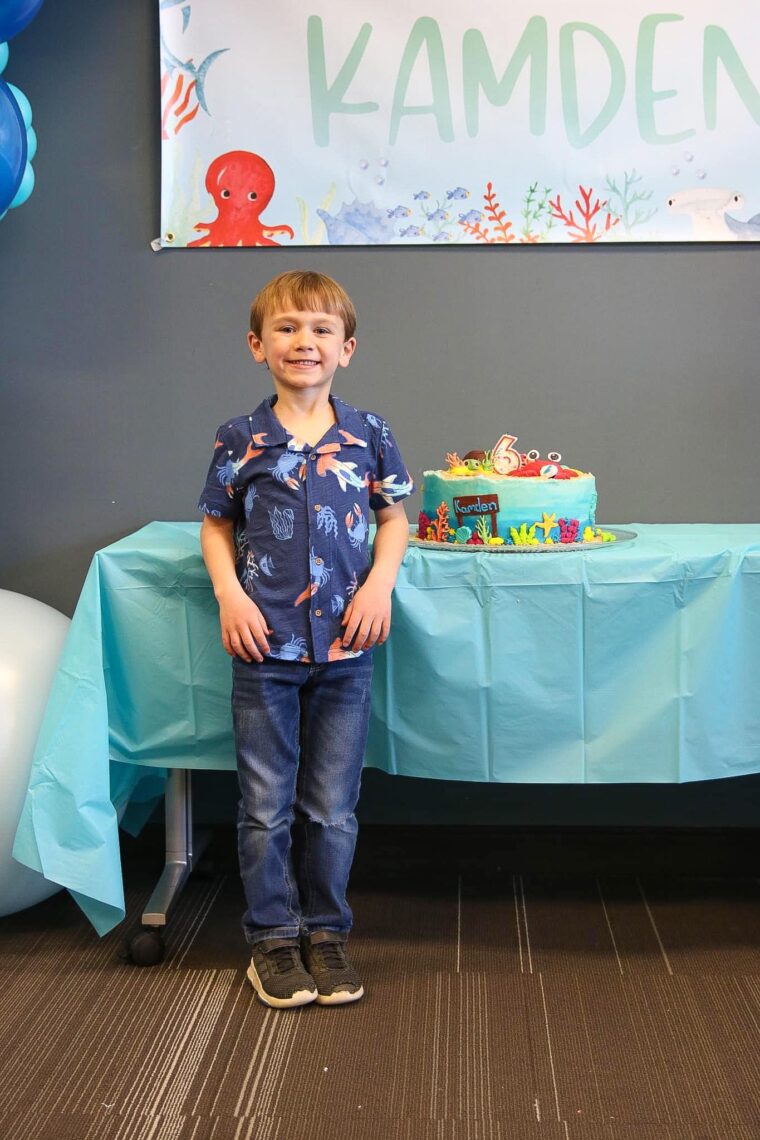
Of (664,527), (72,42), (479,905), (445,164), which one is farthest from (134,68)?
(479,905)

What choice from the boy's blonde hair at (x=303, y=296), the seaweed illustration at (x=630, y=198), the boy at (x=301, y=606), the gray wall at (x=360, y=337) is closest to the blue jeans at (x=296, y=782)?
the boy at (x=301, y=606)

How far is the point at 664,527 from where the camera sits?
7.75 ft

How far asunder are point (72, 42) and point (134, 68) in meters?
0.14

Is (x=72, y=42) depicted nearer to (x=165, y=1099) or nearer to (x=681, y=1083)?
(x=165, y=1099)

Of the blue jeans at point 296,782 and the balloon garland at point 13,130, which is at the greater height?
the balloon garland at point 13,130

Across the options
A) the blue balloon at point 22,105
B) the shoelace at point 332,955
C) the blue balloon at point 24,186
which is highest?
the blue balloon at point 22,105

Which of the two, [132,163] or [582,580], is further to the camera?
[132,163]

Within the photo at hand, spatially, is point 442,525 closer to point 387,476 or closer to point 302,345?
point 387,476

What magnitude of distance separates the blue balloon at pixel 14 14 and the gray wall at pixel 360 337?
1.77 ft

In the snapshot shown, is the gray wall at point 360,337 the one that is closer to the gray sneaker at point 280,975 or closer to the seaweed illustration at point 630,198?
the seaweed illustration at point 630,198

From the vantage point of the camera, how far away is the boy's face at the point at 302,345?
176 centimetres

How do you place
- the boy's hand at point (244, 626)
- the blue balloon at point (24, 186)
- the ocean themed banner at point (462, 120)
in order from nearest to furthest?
the boy's hand at point (244, 626)
the blue balloon at point (24, 186)
the ocean themed banner at point (462, 120)

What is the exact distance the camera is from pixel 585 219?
2400mm

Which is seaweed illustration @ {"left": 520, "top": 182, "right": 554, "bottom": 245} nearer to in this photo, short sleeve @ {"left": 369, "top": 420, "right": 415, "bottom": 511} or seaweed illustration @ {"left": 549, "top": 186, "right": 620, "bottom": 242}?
seaweed illustration @ {"left": 549, "top": 186, "right": 620, "bottom": 242}
